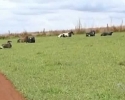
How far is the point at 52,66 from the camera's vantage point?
53.3 ft

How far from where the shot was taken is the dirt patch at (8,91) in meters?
10.4

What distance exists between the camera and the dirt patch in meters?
10.4

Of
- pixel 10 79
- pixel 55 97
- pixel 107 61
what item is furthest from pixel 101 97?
pixel 107 61

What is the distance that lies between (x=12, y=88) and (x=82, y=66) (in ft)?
16.3

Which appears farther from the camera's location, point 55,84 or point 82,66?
point 82,66

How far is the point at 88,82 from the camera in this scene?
12.3 metres

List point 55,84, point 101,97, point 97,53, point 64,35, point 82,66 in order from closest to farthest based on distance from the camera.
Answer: point 101,97 < point 55,84 < point 82,66 < point 97,53 < point 64,35

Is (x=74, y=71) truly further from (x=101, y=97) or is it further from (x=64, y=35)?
(x=64, y=35)

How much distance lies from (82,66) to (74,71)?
1349 mm

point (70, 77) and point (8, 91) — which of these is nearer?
A: point (8, 91)

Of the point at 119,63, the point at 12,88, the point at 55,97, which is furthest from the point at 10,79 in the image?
the point at 119,63

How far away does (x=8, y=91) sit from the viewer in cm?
1133

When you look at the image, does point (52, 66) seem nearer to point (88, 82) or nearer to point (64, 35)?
point (88, 82)

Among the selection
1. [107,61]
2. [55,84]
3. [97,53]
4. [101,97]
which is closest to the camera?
[101,97]
